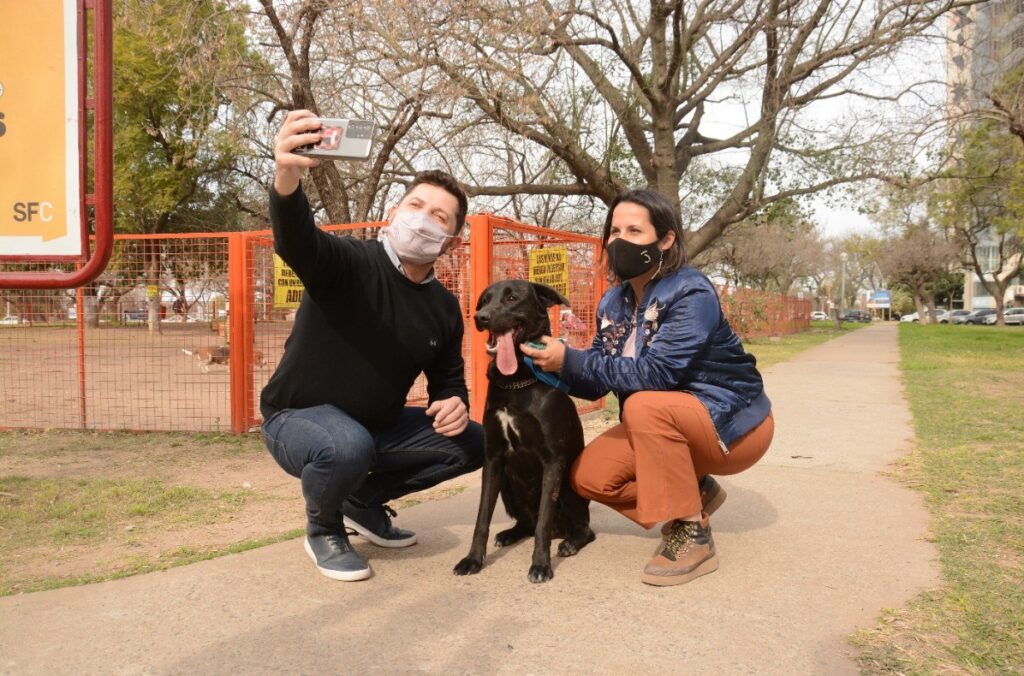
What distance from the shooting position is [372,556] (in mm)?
3324

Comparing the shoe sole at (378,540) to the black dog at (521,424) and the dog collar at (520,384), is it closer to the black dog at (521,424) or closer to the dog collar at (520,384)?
the black dog at (521,424)

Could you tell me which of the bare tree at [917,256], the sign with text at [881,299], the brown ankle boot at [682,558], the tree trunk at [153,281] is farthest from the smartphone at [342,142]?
the sign with text at [881,299]

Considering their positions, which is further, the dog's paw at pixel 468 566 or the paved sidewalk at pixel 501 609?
the dog's paw at pixel 468 566

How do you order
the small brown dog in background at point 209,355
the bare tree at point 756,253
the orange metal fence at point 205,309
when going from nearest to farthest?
the orange metal fence at point 205,309 → the small brown dog in background at point 209,355 → the bare tree at point 756,253

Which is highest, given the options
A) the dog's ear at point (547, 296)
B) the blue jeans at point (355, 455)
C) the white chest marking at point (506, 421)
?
the dog's ear at point (547, 296)

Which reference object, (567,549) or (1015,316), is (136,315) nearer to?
(567,549)

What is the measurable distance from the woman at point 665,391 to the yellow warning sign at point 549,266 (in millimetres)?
3407

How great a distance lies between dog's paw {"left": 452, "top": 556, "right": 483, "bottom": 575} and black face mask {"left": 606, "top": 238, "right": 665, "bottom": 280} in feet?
4.64

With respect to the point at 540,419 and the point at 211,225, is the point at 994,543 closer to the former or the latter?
the point at 540,419

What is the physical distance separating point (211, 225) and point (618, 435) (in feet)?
93.2

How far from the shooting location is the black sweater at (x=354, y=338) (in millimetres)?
3031

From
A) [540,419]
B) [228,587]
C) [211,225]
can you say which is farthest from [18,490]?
[211,225]

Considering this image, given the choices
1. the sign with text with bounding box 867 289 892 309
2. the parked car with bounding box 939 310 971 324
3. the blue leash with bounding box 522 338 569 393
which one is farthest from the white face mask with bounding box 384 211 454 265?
the sign with text with bounding box 867 289 892 309

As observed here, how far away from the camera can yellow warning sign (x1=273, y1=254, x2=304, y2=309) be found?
617 centimetres
